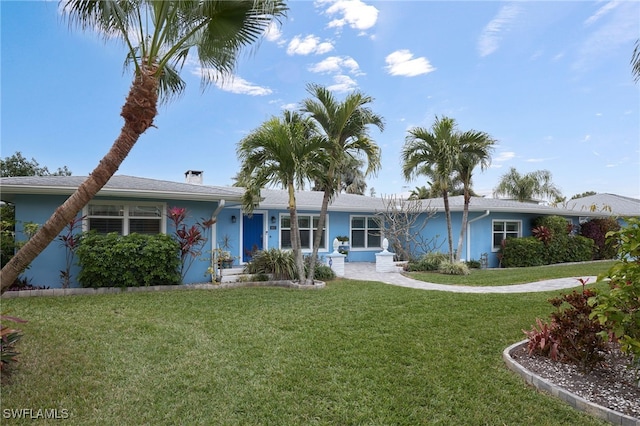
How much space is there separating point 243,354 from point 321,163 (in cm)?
596

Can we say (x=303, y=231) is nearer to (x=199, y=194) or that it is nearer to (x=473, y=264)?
(x=199, y=194)

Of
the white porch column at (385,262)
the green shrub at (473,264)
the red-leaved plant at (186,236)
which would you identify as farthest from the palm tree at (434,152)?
the red-leaved plant at (186,236)

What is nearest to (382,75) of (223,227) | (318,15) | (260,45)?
(318,15)

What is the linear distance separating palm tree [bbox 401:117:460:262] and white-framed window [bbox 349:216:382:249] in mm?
3322

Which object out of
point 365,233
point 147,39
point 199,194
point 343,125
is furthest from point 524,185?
point 147,39

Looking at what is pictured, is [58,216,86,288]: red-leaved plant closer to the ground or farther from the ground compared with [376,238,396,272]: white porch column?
farther from the ground

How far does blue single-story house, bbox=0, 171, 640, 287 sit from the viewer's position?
28.2 ft

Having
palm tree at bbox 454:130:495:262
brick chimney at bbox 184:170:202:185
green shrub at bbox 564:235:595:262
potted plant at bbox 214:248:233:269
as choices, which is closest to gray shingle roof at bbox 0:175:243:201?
potted plant at bbox 214:248:233:269

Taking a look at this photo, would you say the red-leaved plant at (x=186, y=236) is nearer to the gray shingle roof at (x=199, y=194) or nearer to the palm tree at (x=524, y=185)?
the gray shingle roof at (x=199, y=194)

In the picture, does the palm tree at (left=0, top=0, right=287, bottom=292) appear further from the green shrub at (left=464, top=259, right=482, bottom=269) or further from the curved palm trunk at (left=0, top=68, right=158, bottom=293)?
the green shrub at (left=464, top=259, right=482, bottom=269)

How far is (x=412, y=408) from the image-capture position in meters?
3.29

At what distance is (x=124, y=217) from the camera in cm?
947

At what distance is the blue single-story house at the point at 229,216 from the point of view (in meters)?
8.61

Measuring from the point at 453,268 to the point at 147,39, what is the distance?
1205cm
